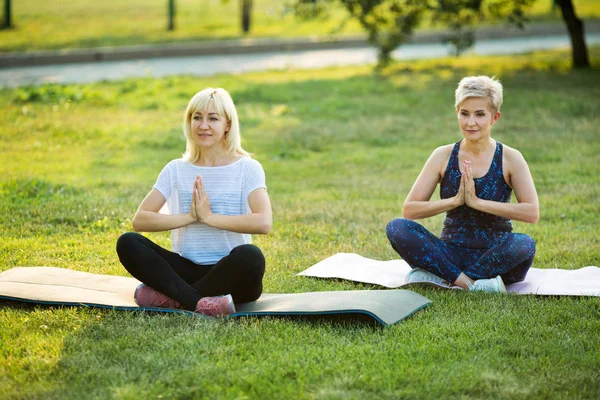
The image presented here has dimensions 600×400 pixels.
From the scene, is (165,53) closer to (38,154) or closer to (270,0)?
(38,154)

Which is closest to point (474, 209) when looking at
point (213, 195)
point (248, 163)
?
point (248, 163)

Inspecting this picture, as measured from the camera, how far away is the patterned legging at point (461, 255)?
564 cm

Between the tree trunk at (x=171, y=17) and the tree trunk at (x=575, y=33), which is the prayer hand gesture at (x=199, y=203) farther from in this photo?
the tree trunk at (x=171, y=17)

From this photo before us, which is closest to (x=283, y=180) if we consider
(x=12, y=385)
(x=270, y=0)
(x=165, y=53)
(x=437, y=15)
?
(x=12, y=385)

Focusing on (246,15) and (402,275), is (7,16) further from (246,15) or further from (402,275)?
(402,275)

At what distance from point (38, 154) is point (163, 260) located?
219 inches

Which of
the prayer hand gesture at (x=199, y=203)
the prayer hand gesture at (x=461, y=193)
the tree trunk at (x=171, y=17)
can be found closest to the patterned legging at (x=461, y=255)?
the prayer hand gesture at (x=461, y=193)

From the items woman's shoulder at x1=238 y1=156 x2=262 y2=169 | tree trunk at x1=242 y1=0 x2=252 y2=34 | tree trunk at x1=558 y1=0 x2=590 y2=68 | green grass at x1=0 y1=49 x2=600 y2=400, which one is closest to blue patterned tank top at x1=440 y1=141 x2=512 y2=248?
green grass at x1=0 y1=49 x2=600 y2=400

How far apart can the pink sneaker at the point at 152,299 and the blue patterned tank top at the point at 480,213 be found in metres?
1.98

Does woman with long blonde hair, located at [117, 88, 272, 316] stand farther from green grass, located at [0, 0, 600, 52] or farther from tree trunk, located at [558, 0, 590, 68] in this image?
green grass, located at [0, 0, 600, 52]

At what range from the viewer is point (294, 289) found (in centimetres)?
581

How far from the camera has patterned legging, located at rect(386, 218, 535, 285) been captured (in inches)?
222

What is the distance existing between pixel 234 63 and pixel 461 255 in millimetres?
12735

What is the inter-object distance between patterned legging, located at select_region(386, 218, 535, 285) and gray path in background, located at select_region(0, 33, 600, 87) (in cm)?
1051
